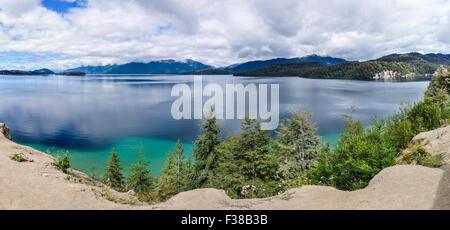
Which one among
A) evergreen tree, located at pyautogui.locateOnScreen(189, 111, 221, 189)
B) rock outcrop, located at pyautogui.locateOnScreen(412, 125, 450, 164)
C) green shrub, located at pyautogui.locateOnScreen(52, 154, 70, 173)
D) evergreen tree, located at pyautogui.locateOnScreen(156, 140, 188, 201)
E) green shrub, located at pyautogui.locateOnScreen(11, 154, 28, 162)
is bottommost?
evergreen tree, located at pyautogui.locateOnScreen(156, 140, 188, 201)

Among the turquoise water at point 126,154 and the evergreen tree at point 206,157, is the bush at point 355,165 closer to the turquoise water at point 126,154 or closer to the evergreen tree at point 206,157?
the evergreen tree at point 206,157

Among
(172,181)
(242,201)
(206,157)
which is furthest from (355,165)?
(172,181)

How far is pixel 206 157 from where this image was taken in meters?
22.9

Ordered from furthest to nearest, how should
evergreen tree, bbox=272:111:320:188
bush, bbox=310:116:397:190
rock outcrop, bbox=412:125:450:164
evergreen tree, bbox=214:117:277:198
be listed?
1. evergreen tree, bbox=272:111:320:188
2. evergreen tree, bbox=214:117:277:198
3. rock outcrop, bbox=412:125:450:164
4. bush, bbox=310:116:397:190

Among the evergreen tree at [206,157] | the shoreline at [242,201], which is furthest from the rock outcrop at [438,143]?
the evergreen tree at [206,157]

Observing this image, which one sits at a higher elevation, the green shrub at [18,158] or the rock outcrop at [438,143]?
the rock outcrop at [438,143]

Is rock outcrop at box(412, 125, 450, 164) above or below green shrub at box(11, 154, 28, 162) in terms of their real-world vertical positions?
above

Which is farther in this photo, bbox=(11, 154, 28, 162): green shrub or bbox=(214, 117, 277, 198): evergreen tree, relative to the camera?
bbox=(214, 117, 277, 198): evergreen tree

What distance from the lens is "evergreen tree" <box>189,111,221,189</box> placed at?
21.9 meters

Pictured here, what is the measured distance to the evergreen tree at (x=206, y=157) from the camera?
21891 millimetres

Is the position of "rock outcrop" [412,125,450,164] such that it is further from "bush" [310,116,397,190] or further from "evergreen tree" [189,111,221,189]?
"evergreen tree" [189,111,221,189]

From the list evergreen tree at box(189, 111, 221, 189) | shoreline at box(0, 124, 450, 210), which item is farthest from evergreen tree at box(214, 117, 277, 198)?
shoreline at box(0, 124, 450, 210)

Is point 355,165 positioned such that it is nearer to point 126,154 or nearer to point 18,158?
point 18,158
